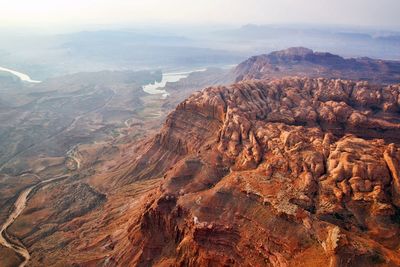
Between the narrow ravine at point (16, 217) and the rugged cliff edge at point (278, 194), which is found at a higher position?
the rugged cliff edge at point (278, 194)

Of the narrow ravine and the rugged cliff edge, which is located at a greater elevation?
the rugged cliff edge

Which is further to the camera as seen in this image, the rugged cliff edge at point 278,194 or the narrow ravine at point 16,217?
the narrow ravine at point 16,217

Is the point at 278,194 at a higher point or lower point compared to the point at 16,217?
higher

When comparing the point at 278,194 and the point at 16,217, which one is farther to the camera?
the point at 16,217

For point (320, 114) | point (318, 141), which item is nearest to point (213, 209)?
point (318, 141)

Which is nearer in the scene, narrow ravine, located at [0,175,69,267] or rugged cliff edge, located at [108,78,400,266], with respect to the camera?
rugged cliff edge, located at [108,78,400,266]
